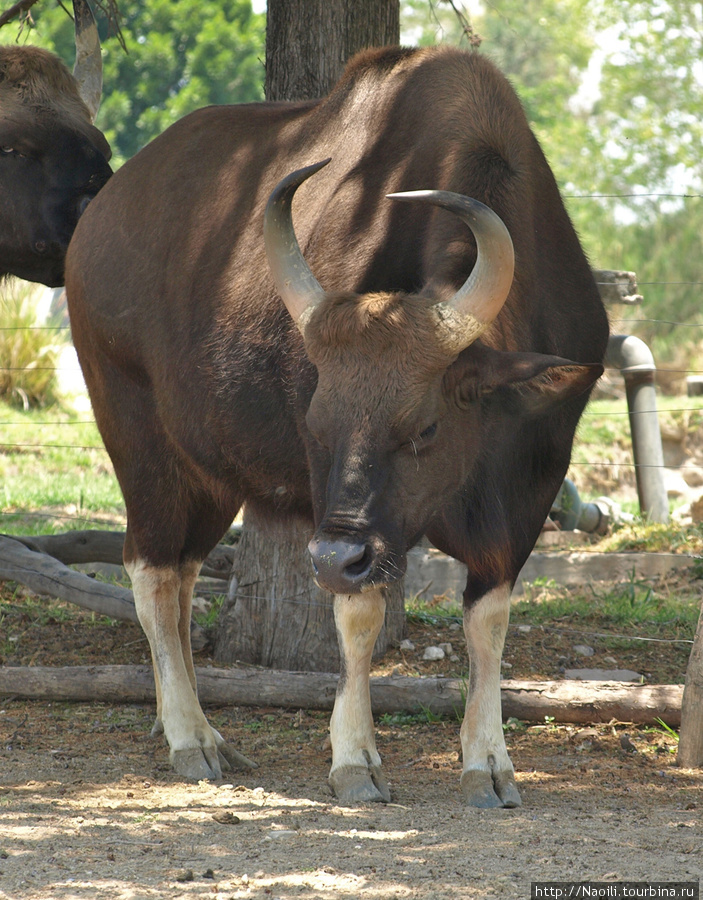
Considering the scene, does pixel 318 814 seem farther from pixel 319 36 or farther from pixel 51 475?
pixel 51 475

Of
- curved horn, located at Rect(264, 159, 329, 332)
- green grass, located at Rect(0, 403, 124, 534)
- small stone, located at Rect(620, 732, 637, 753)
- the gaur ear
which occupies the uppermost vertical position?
curved horn, located at Rect(264, 159, 329, 332)

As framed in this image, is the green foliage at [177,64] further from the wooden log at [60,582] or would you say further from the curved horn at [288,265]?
the curved horn at [288,265]

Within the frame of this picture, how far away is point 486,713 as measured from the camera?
12.8 feet

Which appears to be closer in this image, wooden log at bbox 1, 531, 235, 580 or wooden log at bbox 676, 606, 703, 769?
wooden log at bbox 676, 606, 703, 769

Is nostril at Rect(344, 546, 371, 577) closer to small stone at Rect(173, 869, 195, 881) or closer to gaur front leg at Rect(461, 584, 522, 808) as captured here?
gaur front leg at Rect(461, 584, 522, 808)

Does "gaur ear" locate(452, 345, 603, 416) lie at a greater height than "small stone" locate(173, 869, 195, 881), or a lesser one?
greater

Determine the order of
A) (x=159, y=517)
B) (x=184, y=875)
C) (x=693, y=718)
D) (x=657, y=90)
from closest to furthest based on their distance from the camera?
(x=184, y=875) → (x=693, y=718) → (x=159, y=517) → (x=657, y=90)

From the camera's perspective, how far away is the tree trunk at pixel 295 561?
519 centimetres

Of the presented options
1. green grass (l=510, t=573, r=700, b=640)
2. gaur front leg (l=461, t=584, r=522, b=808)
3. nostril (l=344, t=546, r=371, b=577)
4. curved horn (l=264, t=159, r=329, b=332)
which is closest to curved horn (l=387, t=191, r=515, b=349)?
curved horn (l=264, t=159, r=329, b=332)

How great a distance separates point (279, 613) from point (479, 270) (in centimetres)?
254

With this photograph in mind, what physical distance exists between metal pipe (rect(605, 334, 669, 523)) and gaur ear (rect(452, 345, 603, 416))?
4.34 metres

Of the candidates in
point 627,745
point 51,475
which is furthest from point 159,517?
point 51,475

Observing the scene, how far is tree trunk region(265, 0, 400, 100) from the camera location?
5.17 metres

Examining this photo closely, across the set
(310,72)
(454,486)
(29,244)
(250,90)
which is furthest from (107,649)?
(250,90)
